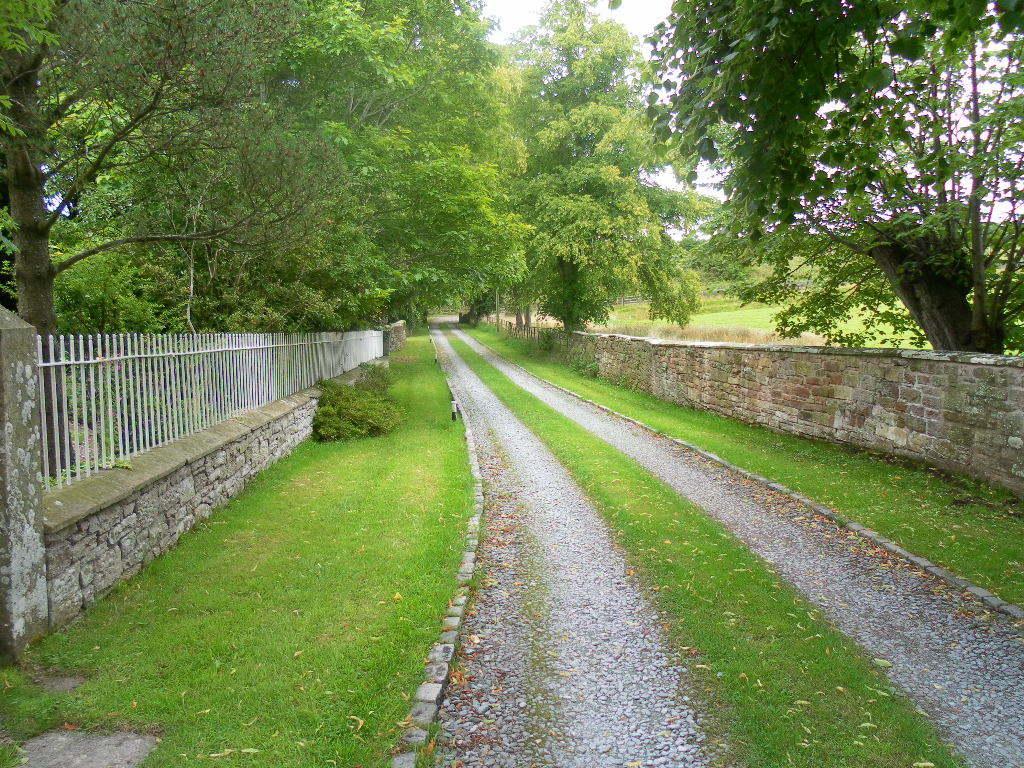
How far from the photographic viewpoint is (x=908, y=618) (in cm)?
491

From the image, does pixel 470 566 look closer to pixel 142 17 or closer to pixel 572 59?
pixel 142 17

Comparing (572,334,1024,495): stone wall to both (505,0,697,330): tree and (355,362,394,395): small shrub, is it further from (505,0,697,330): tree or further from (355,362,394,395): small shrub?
(505,0,697,330): tree

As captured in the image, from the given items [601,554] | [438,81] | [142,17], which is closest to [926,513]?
[601,554]

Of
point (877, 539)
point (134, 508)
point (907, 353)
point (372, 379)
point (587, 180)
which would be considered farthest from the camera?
point (587, 180)

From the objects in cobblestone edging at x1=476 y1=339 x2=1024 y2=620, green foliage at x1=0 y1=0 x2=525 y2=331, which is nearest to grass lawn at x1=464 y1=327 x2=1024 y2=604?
cobblestone edging at x1=476 y1=339 x2=1024 y2=620

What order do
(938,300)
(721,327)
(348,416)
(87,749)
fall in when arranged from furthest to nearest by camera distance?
(721,327) < (348,416) < (938,300) < (87,749)

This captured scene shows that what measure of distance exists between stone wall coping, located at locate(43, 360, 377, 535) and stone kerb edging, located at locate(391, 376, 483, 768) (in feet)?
9.15

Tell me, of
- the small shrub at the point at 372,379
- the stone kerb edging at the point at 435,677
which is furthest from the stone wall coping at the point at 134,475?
the small shrub at the point at 372,379

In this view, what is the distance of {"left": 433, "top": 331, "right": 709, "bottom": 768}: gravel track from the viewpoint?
3.47 m

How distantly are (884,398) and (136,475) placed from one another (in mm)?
9951

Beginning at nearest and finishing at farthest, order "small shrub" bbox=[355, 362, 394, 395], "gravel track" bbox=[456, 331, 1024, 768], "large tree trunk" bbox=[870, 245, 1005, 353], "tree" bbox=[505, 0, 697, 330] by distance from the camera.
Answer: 1. "gravel track" bbox=[456, 331, 1024, 768]
2. "large tree trunk" bbox=[870, 245, 1005, 353]
3. "small shrub" bbox=[355, 362, 394, 395]
4. "tree" bbox=[505, 0, 697, 330]

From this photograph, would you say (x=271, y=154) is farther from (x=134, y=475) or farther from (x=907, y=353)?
(x=907, y=353)

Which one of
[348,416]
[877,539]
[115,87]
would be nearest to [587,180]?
[348,416]

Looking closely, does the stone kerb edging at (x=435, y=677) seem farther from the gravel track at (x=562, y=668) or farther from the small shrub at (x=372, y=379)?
the small shrub at (x=372, y=379)
